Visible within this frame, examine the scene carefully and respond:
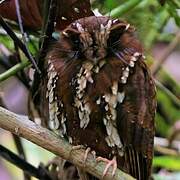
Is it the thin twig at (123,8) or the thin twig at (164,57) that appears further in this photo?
the thin twig at (164,57)

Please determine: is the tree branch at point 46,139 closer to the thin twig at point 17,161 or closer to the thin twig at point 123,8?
the thin twig at point 17,161

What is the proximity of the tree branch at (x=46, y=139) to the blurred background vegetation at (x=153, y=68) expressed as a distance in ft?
0.86

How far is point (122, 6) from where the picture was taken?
2.14 meters

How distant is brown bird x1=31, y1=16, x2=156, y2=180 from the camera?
1.85 metres

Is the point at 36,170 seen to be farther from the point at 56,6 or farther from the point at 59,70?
the point at 56,6

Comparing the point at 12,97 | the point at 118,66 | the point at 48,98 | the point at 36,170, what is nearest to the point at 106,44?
the point at 118,66

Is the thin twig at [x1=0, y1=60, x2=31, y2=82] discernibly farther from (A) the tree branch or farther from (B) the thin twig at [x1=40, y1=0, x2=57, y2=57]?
(A) the tree branch

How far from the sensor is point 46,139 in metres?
1.78

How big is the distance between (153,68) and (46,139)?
1.28 meters

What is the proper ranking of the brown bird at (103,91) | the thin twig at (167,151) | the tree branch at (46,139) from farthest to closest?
the thin twig at (167,151) → the brown bird at (103,91) → the tree branch at (46,139)

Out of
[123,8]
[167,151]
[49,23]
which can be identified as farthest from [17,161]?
[167,151]

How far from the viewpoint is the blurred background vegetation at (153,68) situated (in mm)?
2148

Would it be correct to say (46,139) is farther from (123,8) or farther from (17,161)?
(123,8)

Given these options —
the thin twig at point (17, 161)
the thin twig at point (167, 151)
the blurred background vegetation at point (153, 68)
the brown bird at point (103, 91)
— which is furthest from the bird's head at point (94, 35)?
the thin twig at point (167, 151)
